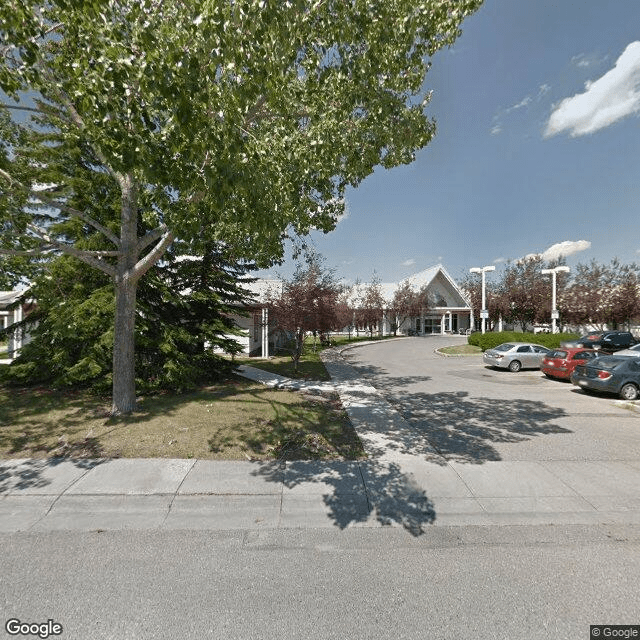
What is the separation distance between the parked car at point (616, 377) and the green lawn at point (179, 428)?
7.91 meters

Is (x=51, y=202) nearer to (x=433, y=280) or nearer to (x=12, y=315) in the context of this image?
(x=12, y=315)

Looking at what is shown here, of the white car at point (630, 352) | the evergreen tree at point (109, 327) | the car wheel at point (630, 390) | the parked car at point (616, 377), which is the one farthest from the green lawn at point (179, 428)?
the white car at point (630, 352)

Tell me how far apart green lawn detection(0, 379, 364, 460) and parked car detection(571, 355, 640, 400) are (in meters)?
7.91

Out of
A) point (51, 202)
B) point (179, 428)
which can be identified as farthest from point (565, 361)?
point (51, 202)

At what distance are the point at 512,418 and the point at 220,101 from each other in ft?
27.8

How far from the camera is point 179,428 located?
6074 millimetres

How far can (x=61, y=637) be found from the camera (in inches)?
87.4

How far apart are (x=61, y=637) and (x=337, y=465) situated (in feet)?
10.9

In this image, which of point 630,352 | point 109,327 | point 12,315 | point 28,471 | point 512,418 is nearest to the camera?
point 28,471

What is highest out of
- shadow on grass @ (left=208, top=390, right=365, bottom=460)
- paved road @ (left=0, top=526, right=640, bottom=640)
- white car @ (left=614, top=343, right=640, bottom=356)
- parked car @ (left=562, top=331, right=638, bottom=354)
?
parked car @ (left=562, top=331, right=638, bottom=354)

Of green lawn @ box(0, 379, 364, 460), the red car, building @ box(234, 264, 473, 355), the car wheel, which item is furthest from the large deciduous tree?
building @ box(234, 264, 473, 355)

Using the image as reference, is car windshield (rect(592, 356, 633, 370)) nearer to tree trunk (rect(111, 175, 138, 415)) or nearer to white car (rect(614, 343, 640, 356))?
white car (rect(614, 343, 640, 356))

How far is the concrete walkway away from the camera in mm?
3557

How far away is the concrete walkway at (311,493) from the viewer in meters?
3.56
